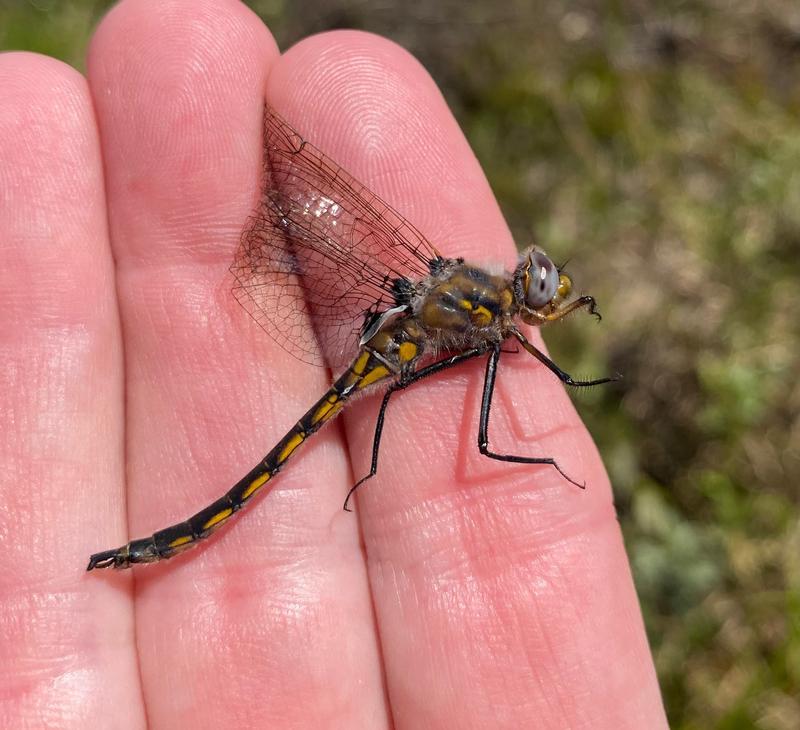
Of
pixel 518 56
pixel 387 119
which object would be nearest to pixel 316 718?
pixel 387 119

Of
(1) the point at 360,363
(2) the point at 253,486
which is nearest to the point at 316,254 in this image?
(1) the point at 360,363

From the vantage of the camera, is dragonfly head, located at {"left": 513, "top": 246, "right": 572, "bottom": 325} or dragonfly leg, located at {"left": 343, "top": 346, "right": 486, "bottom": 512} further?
dragonfly head, located at {"left": 513, "top": 246, "right": 572, "bottom": 325}

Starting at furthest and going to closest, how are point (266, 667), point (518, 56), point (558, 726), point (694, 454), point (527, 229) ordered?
point (518, 56)
point (527, 229)
point (694, 454)
point (266, 667)
point (558, 726)

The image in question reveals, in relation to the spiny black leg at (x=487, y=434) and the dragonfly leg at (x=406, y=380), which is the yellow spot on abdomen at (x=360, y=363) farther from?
the spiny black leg at (x=487, y=434)

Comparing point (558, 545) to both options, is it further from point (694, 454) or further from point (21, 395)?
point (21, 395)

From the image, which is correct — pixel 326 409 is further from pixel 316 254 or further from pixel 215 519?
pixel 316 254

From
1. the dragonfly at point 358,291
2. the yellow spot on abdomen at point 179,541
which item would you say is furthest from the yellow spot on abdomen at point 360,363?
the yellow spot on abdomen at point 179,541

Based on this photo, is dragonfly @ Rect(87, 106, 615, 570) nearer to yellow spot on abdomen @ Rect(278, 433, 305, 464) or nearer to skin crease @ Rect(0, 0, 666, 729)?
yellow spot on abdomen @ Rect(278, 433, 305, 464)

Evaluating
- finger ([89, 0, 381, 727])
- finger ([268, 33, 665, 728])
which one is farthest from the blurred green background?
finger ([89, 0, 381, 727])
